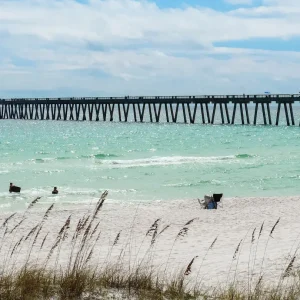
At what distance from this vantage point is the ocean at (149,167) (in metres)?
23.8

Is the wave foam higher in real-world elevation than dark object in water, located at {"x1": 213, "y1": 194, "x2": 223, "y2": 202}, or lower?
lower

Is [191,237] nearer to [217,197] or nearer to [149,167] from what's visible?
[217,197]

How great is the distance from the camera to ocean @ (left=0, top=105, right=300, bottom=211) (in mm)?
23797

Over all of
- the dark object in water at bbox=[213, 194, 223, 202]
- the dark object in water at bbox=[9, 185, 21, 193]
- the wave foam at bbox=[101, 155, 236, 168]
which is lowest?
the wave foam at bbox=[101, 155, 236, 168]

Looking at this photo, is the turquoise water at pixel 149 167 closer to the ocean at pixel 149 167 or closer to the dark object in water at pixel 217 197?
the ocean at pixel 149 167

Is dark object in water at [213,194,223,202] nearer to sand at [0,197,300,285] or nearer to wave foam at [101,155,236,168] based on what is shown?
sand at [0,197,300,285]

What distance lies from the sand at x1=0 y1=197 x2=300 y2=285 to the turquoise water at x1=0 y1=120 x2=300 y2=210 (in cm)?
354

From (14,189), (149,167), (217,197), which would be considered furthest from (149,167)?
(217,197)

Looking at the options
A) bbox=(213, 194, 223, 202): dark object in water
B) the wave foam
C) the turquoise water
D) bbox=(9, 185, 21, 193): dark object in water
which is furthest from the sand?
the wave foam

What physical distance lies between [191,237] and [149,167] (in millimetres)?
20975

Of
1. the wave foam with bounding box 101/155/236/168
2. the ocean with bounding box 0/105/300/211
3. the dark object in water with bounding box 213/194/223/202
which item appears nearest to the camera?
the dark object in water with bounding box 213/194/223/202

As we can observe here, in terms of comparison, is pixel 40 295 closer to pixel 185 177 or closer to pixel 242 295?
pixel 242 295

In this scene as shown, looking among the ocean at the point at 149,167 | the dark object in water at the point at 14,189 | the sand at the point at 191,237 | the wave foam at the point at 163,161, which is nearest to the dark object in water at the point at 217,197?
the sand at the point at 191,237

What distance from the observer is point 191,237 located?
12.6 metres
